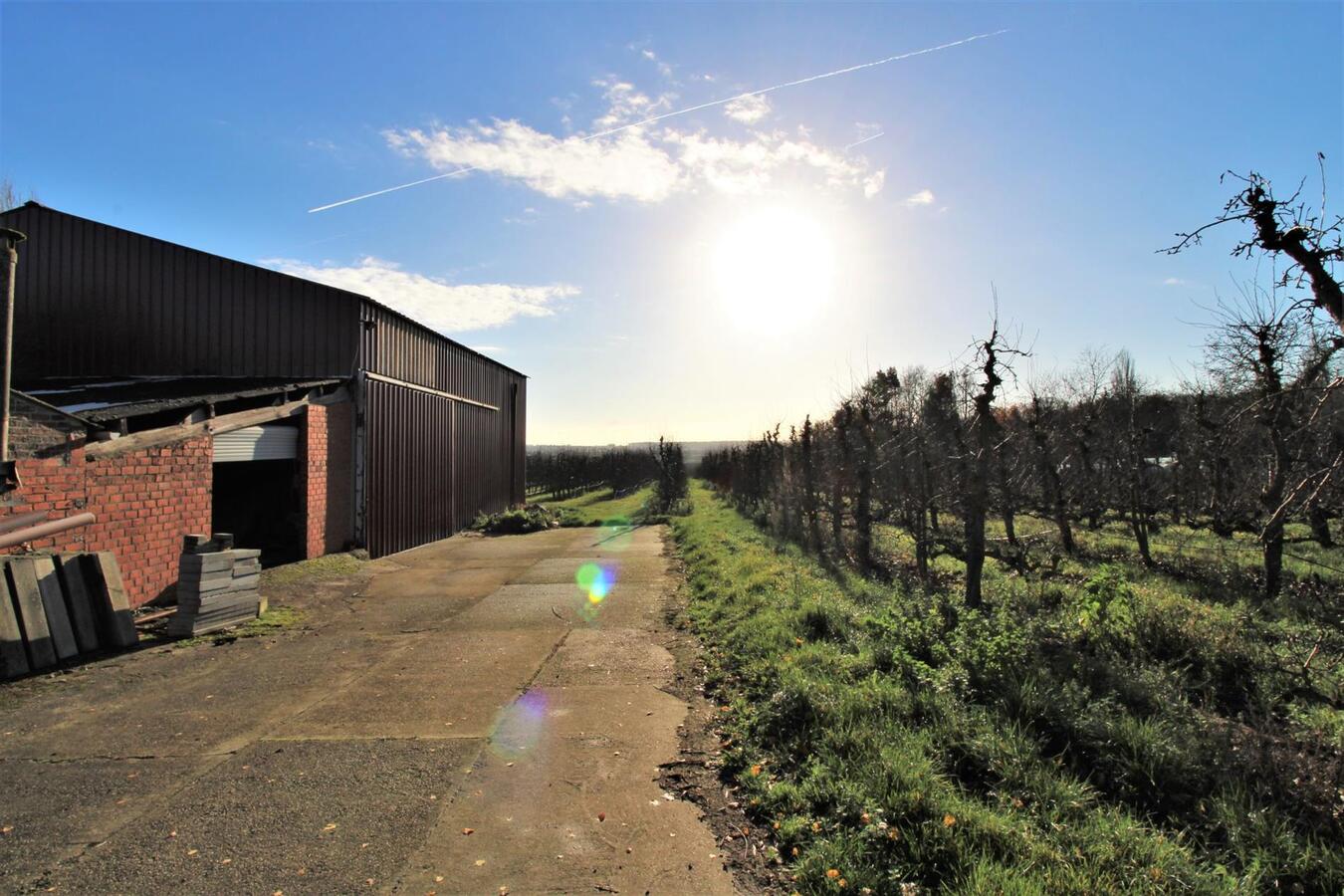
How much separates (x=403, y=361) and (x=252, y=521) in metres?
4.40

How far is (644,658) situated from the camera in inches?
250

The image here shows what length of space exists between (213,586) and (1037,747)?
767cm

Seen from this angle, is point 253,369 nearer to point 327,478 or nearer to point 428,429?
point 327,478

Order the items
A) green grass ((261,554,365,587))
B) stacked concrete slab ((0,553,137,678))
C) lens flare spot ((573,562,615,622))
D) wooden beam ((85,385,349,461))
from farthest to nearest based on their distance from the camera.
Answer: green grass ((261,554,365,587)) < lens flare spot ((573,562,615,622)) < wooden beam ((85,385,349,461)) < stacked concrete slab ((0,553,137,678))

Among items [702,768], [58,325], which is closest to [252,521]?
[58,325]

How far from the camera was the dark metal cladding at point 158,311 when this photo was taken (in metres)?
12.8

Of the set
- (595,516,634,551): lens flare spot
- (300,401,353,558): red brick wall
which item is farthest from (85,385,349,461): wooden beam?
(595,516,634,551): lens flare spot

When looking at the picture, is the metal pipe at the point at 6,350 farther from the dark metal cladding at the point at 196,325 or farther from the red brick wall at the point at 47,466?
the dark metal cladding at the point at 196,325

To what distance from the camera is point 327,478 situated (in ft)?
39.0

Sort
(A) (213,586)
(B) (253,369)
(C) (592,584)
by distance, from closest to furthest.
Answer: (A) (213,586)
(C) (592,584)
(B) (253,369)

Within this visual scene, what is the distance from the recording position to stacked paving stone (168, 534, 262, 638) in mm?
6879

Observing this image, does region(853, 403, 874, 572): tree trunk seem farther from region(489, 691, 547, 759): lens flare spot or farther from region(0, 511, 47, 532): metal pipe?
region(0, 511, 47, 532): metal pipe

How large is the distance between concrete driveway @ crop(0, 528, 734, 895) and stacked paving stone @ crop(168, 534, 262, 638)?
50cm

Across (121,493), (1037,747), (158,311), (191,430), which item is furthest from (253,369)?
(1037,747)
